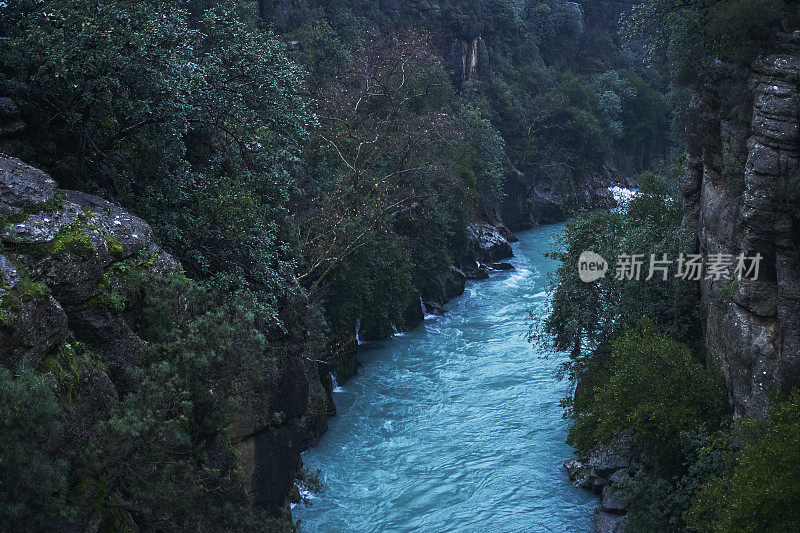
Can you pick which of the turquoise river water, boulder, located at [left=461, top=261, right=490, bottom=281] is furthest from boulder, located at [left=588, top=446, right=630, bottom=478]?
boulder, located at [left=461, top=261, right=490, bottom=281]

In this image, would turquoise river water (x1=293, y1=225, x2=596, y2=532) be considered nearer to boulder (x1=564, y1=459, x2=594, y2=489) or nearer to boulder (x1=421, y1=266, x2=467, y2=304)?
boulder (x1=564, y1=459, x2=594, y2=489)

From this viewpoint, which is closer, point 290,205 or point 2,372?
point 2,372

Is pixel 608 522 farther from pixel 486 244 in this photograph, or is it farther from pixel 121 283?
pixel 486 244

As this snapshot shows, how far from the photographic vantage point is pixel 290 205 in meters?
24.5

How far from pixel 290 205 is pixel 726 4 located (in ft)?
48.8

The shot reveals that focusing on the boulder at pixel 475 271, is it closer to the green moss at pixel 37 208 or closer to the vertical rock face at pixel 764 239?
the vertical rock face at pixel 764 239

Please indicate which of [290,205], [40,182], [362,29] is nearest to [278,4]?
[362,29]

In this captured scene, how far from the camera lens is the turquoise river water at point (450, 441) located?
59.8ft

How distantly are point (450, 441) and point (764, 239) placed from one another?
37.7 ft

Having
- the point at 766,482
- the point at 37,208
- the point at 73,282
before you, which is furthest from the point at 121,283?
the point at 766,482

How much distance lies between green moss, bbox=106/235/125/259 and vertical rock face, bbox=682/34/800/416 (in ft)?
42.4

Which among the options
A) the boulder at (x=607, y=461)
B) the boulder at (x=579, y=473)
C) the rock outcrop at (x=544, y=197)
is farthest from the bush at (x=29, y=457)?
the rock outcrop at (x=544, y=197)

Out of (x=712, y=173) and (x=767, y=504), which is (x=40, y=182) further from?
(x=712, y=173)

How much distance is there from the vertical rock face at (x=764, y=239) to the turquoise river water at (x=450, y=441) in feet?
19.3
